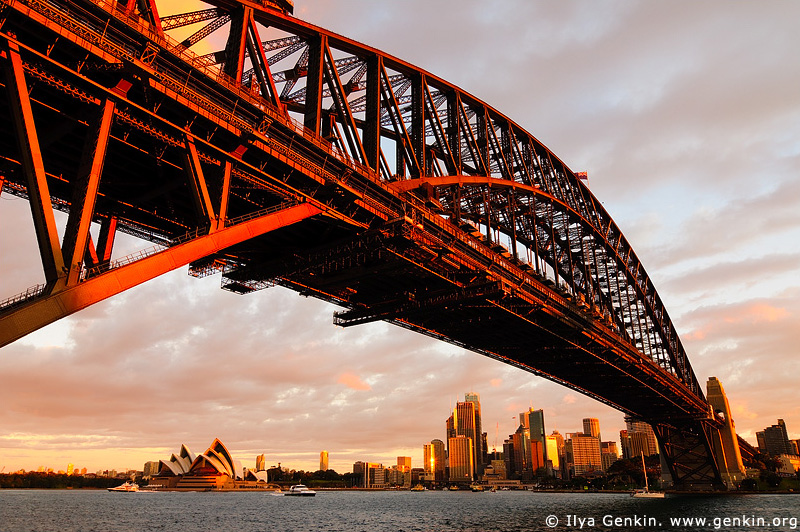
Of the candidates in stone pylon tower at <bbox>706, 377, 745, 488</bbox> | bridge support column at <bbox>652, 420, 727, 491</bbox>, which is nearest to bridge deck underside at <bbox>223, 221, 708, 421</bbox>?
bridge support column at <bbox>652, 420, 727, 491</bbox>

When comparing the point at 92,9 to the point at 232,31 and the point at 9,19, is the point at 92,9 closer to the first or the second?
the point at 9,19

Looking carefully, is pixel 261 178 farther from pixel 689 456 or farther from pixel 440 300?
pixel 689 456

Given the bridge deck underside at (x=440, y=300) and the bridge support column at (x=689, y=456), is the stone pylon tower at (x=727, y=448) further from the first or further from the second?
the bridge deck underside at (x=440, y=300)

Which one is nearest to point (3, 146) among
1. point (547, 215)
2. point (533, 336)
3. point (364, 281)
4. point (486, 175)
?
point (364, 281)

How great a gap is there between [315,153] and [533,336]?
122 ft

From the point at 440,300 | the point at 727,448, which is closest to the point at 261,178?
the point at 440,300

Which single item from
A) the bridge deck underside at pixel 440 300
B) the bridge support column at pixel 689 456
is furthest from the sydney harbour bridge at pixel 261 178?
the bridge support column at pixel 689 456

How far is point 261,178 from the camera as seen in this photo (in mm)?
26984

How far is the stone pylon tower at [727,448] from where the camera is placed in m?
106

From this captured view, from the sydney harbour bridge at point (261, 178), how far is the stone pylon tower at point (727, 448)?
198 feet

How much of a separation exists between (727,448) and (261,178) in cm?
11196

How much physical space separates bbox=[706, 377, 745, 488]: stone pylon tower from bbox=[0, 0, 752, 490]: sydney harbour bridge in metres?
60.3

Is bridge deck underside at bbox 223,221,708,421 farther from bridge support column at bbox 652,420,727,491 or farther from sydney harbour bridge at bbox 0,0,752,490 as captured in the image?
bridge support column at bbox 652,420,727,491

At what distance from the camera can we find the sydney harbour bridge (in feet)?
60.6
